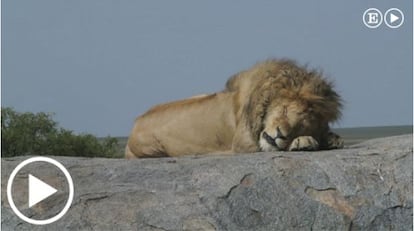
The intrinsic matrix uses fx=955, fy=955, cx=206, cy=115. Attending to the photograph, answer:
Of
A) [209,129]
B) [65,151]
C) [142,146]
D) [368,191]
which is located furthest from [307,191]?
[65,151]

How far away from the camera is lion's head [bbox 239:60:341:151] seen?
487 centimetres

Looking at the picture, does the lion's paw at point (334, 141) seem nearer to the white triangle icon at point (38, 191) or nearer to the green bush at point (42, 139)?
the white triangle icon at point (38, 191)

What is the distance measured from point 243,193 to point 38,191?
0.89 m

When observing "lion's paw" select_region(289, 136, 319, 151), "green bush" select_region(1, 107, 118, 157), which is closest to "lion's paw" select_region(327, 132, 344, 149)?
"lion's paw" select_region(289, 136, 319, 151)

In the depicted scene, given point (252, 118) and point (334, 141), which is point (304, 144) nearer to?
point (334, 141)

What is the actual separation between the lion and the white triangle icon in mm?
1218

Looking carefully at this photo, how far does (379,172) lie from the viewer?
437 centimetres

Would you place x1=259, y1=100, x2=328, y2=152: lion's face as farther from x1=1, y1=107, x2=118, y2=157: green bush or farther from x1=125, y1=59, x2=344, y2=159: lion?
x1=1, y1=107, x2=118, y2=157: green bush

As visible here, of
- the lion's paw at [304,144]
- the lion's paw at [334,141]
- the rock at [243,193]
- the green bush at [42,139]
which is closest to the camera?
the rock at [243,193]

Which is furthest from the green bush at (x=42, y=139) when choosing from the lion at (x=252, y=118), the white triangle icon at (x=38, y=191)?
the white triangle icon at (x=38, y=191)

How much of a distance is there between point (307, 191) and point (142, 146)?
210 centimetres

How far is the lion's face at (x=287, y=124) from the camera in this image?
15.8ft

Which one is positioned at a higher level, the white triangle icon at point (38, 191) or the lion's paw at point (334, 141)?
the white triangle icon at point (38, 191)

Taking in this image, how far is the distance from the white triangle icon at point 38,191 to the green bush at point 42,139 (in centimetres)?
1009
